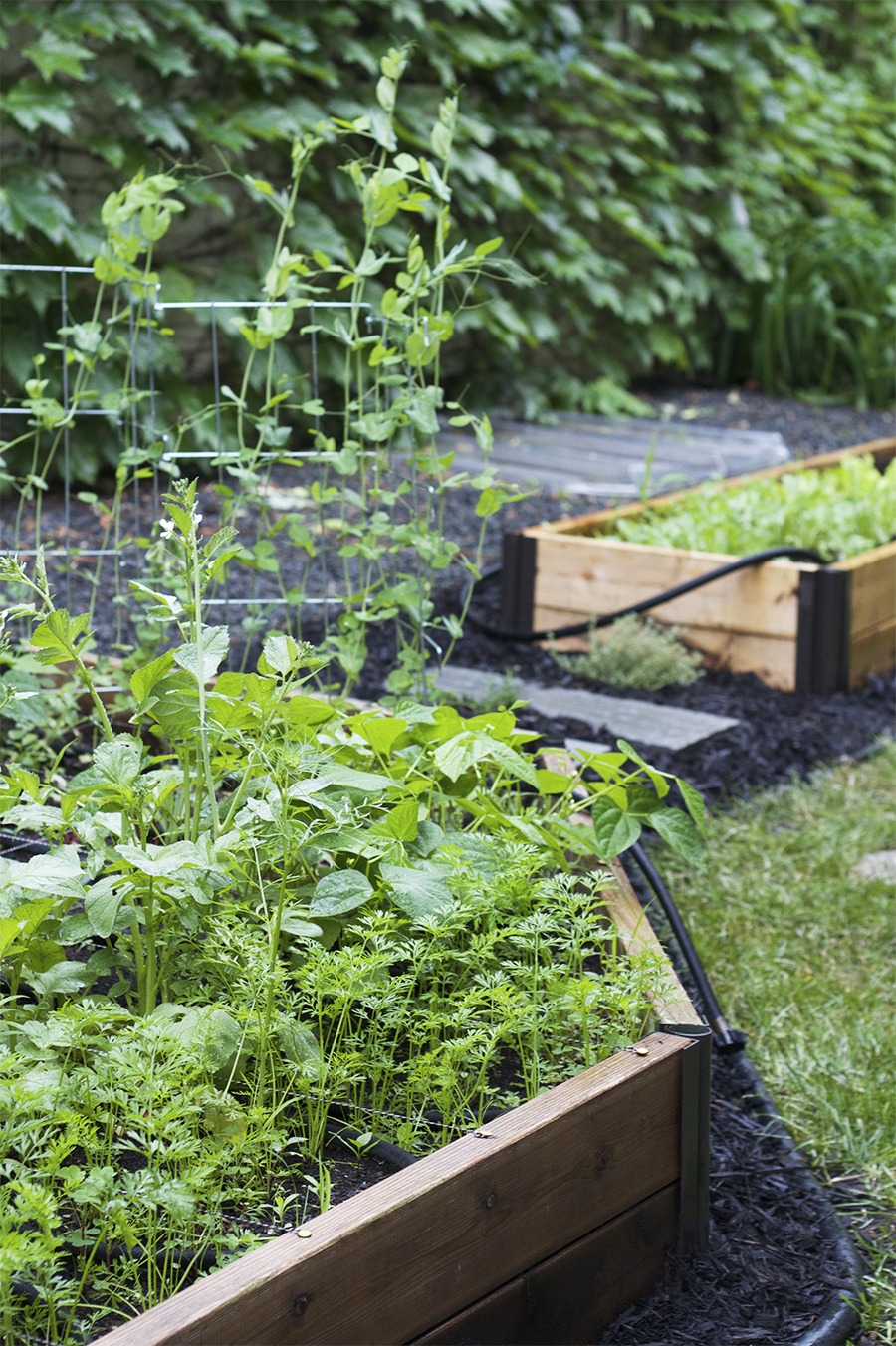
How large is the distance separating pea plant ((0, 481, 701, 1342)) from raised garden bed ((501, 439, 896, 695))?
1836 millimetres

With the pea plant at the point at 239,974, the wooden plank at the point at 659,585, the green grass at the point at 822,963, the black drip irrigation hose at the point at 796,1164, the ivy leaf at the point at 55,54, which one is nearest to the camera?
the pea plant at the point at 239,974

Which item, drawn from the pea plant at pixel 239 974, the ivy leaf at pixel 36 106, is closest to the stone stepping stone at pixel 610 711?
the pea plant at pixel 239 974

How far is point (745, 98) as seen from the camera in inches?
336

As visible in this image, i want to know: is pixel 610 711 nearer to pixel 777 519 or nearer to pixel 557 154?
pixel 777 519

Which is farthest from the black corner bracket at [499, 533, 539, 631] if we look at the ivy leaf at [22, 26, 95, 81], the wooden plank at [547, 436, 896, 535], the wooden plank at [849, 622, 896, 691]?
the ivy leaf at [22, 26, 95, 81]

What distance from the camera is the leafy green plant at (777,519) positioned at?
3904 mm

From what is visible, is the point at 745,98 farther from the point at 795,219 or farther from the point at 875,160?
the point at 875,160

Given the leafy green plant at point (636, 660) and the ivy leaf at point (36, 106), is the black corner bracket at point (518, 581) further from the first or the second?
the ivy leaf at point (36, 106)

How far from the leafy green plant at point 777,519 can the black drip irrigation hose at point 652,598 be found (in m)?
0.15

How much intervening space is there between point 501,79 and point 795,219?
289cm

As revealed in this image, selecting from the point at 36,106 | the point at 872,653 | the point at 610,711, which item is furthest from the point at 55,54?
the point at 872,653

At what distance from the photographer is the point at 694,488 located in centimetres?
488

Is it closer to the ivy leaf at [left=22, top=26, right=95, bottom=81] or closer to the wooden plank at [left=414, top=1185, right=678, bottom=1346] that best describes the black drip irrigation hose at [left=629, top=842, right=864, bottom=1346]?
the wooden plank at [left=414, top=1185, right=678, bottom=1346]

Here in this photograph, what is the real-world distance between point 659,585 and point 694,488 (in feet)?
4.09
